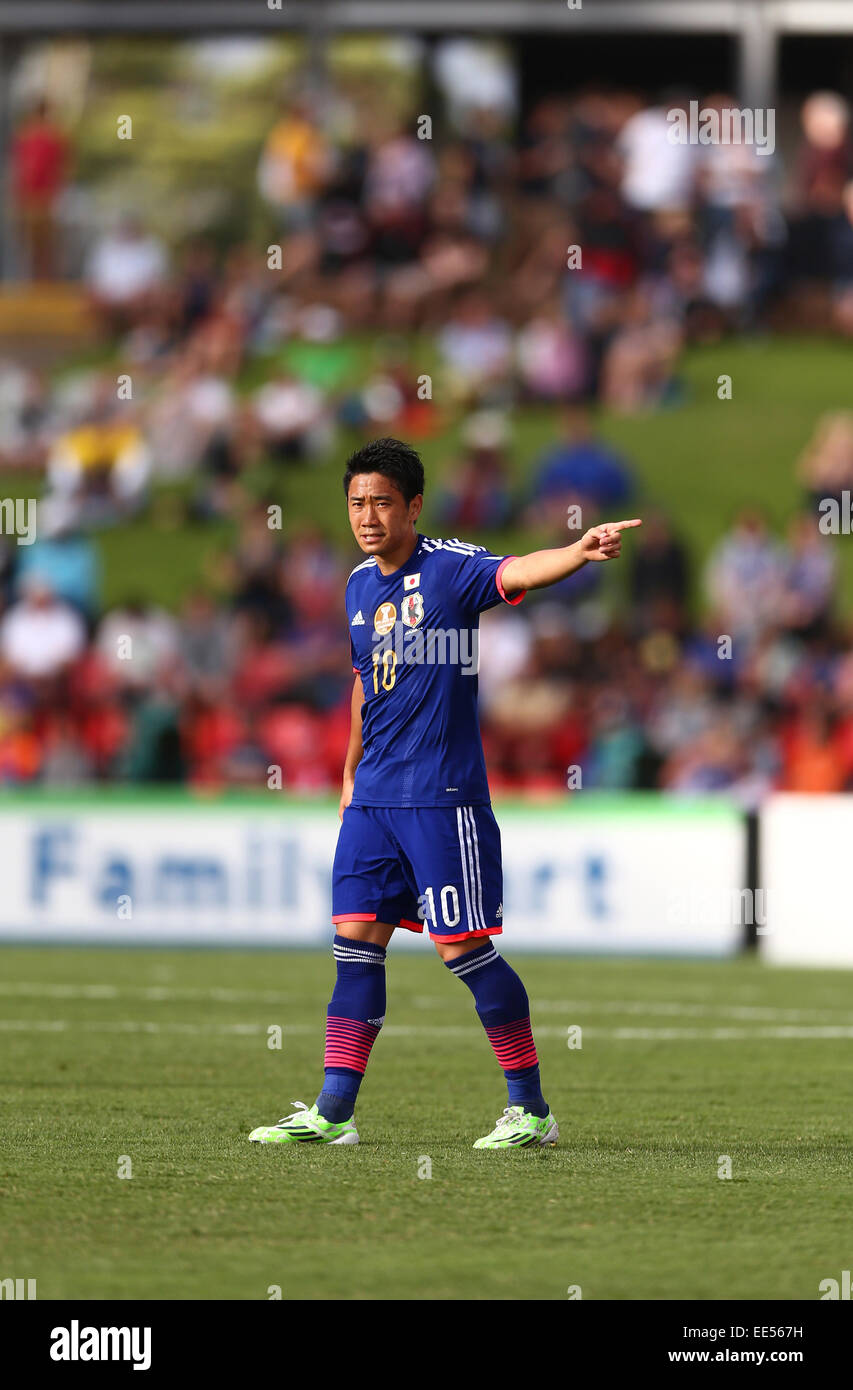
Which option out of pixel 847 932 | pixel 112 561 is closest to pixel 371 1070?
pixel 847 932

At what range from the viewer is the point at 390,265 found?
22.4 m

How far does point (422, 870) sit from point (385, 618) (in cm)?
75

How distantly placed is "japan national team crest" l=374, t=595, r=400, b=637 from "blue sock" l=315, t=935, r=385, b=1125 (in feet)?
2.98

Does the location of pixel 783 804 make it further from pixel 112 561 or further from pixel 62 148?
pixel 62 148

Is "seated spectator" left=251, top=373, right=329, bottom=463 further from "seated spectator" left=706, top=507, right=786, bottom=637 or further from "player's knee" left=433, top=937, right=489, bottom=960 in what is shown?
"player's knee" left=433, top=937, right=489, bottom=960

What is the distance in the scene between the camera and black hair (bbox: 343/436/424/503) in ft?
22.3

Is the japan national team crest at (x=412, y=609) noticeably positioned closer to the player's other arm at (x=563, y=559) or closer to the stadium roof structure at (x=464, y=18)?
the player's other arm at (x=563, y=559)

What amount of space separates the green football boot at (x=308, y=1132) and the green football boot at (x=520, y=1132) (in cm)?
39

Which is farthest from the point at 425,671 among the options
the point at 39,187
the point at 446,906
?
the point at 39,187

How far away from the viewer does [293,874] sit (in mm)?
15016

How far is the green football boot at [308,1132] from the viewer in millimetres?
6895

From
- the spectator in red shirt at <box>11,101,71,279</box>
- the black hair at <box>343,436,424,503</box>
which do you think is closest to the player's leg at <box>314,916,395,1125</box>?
the black hair at <box>343,436,424,503</box>
